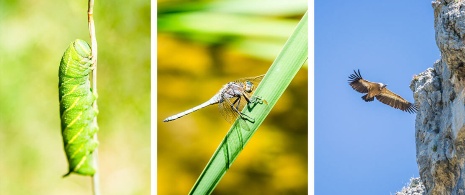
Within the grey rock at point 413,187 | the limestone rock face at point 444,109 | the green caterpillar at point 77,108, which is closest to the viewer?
the limestone rock face at point 444,109

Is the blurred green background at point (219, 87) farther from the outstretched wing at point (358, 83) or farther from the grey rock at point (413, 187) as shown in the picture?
the grey rock at point (413, 187)

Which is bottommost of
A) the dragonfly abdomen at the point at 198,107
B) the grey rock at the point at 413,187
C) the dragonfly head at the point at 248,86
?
the grey rock at the point at 413,187

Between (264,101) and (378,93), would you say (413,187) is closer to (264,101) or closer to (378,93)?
(378,93)

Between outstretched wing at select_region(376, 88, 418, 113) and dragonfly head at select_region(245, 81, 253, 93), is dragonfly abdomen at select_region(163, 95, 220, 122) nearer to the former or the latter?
dragonfly head at select_region(245, 81, 253, 93)

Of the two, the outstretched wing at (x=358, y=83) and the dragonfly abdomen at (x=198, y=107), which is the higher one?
the outstretched wing at (x=358, y=83)

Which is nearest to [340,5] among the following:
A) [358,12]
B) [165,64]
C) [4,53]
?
[358,12]

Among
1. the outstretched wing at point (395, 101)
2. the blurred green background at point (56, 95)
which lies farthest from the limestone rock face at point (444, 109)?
the blurred green background at point (56, 95)
